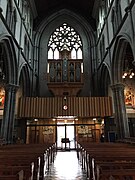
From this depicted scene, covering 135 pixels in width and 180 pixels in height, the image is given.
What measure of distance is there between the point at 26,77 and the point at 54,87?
2857mm

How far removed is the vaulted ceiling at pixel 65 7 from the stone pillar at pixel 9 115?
11.7 metres

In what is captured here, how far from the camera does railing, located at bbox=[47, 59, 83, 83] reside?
56.1 feet

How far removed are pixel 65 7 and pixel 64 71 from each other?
9.14 m

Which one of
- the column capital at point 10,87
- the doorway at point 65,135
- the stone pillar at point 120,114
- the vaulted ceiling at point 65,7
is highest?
the vaulted ceiling at point 65,7

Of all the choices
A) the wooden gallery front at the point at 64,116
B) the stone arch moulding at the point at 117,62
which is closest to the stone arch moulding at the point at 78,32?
the wooden gallery front at the point at 64,116

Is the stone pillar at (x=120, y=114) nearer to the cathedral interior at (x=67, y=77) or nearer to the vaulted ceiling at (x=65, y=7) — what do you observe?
the cathedral interior at (x=67, y=77)

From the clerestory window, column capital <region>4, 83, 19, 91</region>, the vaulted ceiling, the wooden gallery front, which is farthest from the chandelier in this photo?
the vaulted ceiling

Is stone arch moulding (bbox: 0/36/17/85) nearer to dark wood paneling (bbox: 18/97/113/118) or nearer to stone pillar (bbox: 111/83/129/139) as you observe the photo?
dark wood paneling (bbox: 18/97/113/118)

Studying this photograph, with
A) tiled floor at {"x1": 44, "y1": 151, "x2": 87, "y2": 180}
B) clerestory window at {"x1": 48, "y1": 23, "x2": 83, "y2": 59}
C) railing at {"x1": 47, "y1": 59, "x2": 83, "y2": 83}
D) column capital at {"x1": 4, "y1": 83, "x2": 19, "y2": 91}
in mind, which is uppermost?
clerestory window at {"x1": 48, "y1": 23, "x2": 83, "y2": 59}

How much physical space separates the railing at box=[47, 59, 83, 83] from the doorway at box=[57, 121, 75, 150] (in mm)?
4228

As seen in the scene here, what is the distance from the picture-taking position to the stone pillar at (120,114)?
1195 centimetres

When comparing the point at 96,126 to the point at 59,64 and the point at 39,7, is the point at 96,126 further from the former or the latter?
the point at 39,7

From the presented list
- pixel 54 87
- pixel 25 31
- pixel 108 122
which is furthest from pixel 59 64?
pixel 108 122

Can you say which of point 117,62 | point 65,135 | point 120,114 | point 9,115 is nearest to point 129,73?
point 117,62
